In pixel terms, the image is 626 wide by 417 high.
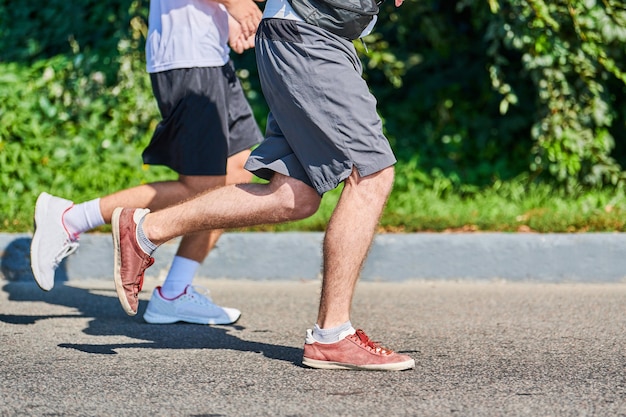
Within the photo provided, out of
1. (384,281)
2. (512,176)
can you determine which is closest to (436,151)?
(512,176)

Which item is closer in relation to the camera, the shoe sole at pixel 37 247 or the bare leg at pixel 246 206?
the bare leg at pixel 246 206

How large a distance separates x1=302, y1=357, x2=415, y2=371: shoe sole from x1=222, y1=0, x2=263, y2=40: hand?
1.37 metres

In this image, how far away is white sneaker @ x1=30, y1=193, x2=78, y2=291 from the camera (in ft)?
13.4

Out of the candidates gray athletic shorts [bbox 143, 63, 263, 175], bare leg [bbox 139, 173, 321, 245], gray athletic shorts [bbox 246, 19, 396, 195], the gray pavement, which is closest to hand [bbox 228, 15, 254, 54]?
gray athletic shorts [bbox 143, 63, 263, 175]

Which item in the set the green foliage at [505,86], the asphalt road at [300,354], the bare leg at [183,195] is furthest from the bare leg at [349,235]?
the green foliage at [505,86]

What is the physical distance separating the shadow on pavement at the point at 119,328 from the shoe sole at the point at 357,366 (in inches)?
3.9

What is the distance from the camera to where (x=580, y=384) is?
10.8ft

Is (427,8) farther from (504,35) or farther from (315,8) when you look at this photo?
(315,8)

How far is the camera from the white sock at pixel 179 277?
14.7 feet

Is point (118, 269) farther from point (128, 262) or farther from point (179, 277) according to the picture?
point (179, 277)

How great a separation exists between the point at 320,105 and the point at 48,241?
4.43 ft

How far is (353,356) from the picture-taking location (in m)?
3.52

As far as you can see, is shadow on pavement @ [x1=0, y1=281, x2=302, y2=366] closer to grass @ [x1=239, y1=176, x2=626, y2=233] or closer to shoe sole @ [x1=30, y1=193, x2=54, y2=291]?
shoe sole @ [x1=30, y1=193, x2=54, y2=291]

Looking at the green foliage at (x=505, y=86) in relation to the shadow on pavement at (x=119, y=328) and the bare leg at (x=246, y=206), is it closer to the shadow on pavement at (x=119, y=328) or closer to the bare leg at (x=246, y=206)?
the shadow on pavement at (x=119, y=328)
